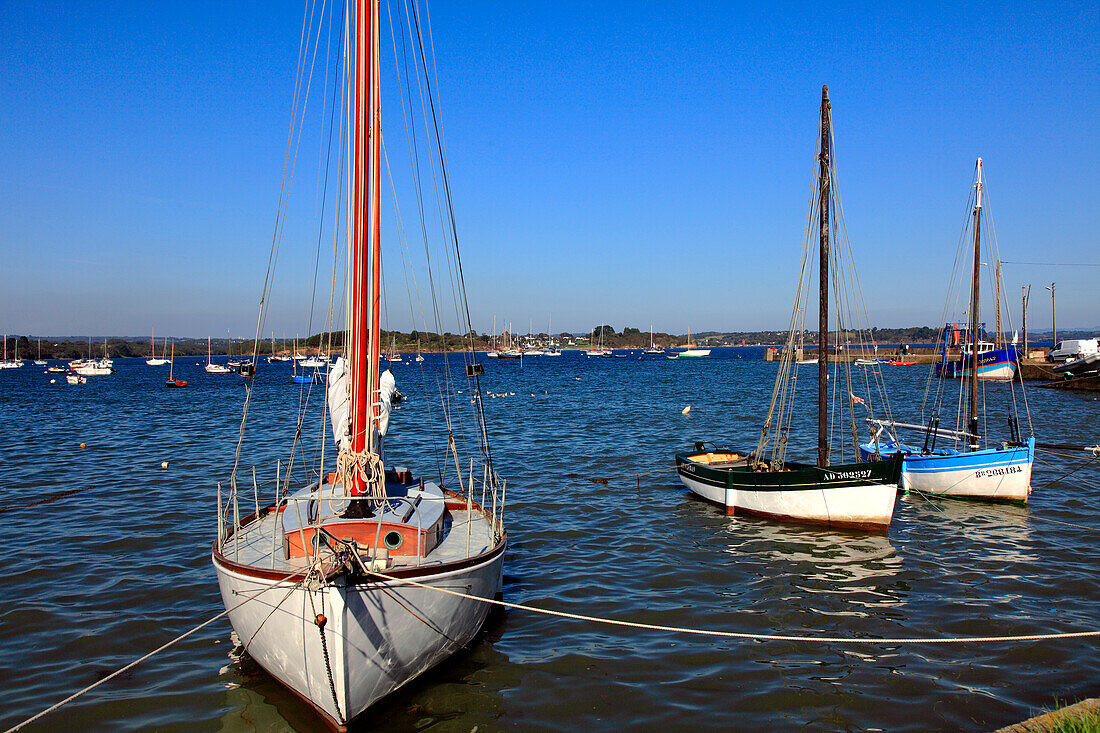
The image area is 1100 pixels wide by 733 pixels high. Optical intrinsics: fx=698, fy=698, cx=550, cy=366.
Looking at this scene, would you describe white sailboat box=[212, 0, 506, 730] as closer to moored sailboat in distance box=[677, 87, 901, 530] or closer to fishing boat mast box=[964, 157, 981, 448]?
moored sailboat in distance box=[677, 87, 901, 530]

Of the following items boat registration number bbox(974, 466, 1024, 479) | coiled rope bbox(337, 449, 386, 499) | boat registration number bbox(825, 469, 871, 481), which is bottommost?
boat registration number bbox(974, 466, 1024, 479)

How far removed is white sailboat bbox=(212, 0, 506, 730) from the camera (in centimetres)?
833

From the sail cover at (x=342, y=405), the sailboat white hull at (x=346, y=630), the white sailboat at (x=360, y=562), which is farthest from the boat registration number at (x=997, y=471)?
the sail cover at (x=342, y=405)

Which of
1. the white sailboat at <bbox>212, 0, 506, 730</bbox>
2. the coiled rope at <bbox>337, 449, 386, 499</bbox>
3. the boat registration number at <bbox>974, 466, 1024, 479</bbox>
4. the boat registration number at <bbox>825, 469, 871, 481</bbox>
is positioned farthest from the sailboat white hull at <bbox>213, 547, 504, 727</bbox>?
the boat registration number at <bbox>974, 466, 1024, 479</bbox>

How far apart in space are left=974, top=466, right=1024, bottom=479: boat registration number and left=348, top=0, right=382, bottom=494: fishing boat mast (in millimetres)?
19039

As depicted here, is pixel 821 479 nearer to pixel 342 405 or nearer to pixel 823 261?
pixel 823 261

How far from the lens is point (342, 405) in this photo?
11.1 metres

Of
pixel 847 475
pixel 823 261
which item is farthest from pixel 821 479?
pixel 823 261

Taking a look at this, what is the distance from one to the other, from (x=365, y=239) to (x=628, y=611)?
8145mm

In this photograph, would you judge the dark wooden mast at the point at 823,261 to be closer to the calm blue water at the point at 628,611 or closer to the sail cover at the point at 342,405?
the calm blue water at the point at 628,611

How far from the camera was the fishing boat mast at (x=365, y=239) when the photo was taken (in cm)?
1043

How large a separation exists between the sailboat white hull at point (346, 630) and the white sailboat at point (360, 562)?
2 cm

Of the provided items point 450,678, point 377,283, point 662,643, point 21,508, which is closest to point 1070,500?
point 662,643

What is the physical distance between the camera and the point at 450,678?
1020 cm
